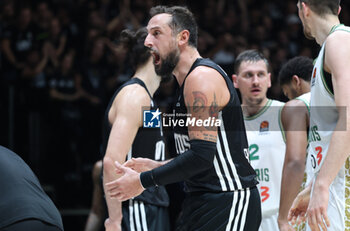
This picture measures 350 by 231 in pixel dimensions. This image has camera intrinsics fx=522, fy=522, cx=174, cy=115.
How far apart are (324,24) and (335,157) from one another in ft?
2.77

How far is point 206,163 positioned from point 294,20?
27.2 feet

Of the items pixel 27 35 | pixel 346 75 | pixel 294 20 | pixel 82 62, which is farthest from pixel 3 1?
pixel 346 75

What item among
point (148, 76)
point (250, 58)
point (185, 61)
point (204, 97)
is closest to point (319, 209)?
point (204, 97)

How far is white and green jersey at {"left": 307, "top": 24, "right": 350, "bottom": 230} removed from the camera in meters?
2.88

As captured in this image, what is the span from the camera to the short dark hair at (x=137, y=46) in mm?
4316

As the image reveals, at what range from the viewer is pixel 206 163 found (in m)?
2.88

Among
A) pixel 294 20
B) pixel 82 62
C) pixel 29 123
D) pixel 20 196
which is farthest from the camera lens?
pixel 294 20

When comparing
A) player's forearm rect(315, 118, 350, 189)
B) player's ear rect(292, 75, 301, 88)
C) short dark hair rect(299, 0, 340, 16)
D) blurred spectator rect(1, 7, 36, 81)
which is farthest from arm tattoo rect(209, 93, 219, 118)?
blurred spectator rect(1, 7, 36, 81)

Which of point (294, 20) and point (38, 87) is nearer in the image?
point (38, 87)

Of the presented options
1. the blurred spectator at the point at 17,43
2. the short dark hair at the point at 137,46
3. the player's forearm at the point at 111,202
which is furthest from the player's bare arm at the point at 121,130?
the blurred spectator at the point at 17,43

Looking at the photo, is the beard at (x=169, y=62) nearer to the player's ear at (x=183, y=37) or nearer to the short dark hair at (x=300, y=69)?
the player's ear at (x=183, y=37)

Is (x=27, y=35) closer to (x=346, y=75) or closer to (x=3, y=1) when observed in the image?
(x=3, y=1)

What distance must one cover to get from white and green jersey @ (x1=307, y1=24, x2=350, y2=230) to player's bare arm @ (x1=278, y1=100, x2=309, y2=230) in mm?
1026

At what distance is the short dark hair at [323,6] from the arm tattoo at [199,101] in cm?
83
